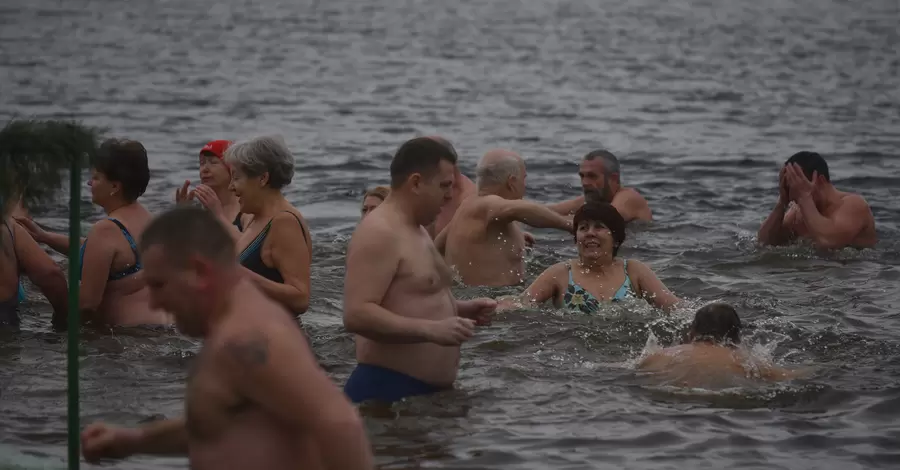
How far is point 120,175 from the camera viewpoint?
9.65 metres

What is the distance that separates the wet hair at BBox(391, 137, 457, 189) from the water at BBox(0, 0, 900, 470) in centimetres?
145

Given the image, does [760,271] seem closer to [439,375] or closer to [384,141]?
[439,375]

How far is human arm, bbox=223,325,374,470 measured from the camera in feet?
15.1

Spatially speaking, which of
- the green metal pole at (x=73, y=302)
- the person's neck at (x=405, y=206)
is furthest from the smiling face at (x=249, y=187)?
the green metal pole at (x=73, y=302)

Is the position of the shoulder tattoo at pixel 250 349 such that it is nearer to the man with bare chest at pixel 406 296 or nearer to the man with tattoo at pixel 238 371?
the man with tattoo at pixel 238 371

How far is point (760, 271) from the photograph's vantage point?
1452 cm

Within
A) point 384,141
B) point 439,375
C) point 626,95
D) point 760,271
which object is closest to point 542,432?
point 439,375

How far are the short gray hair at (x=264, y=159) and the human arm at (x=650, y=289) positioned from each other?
11.9ft

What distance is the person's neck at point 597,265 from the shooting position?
37.1ft

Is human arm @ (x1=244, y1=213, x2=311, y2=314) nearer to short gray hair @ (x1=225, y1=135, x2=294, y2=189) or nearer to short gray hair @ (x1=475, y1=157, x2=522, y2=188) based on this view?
short gray hair @ (x1=225, y1=135, x2=294, y2=189)

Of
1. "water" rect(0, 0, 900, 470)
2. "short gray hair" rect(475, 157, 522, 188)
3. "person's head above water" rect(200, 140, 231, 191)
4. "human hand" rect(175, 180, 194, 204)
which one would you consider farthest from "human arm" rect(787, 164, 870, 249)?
"human hand" rect(175, 180, 194, 204)

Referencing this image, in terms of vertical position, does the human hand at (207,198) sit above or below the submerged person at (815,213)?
above

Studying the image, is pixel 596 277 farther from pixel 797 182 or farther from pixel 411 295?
pixel 411 295

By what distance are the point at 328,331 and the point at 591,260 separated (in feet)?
7.22
